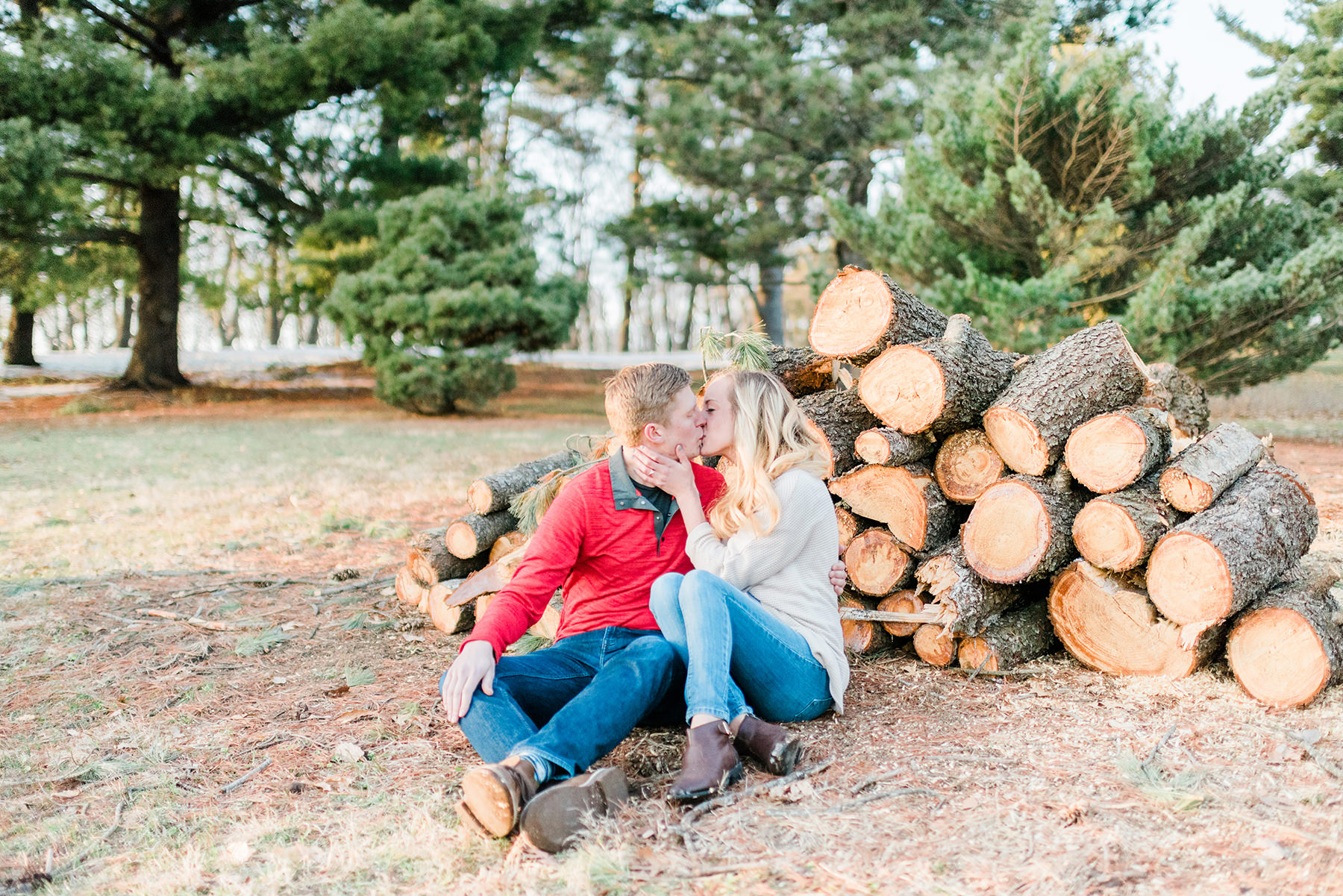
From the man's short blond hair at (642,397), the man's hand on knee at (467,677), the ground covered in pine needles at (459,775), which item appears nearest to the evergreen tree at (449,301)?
the ground covered in pine needles at (459,775)

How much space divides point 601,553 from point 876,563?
136 cm

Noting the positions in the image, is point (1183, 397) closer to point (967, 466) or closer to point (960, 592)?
point (967, 466)

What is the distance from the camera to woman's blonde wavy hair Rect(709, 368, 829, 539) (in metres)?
2.80

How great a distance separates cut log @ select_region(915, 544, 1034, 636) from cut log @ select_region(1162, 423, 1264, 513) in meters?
0.70

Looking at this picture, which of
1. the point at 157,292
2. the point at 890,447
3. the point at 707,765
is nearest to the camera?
the point at 707,765

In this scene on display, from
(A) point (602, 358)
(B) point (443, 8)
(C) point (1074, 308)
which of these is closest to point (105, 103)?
(B) point (443, 8)

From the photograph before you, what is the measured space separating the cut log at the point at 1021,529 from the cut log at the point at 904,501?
17 centimetres

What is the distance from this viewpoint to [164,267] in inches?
633

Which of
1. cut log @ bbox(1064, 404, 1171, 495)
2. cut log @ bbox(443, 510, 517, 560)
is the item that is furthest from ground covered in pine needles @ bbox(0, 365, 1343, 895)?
cut log @ bbox(1064, 404, 1171, 495)

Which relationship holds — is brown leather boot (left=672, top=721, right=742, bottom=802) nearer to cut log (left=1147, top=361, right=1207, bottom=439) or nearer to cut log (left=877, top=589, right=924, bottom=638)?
cut log (left=877, top=589, right=924, bottom=638)

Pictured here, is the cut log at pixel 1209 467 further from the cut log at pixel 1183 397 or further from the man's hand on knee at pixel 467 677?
the man's hand on knee at pixel 467 677

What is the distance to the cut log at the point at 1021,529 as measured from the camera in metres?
3.38

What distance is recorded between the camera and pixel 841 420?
13.2 ft

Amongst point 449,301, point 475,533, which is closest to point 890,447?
point 475,533
